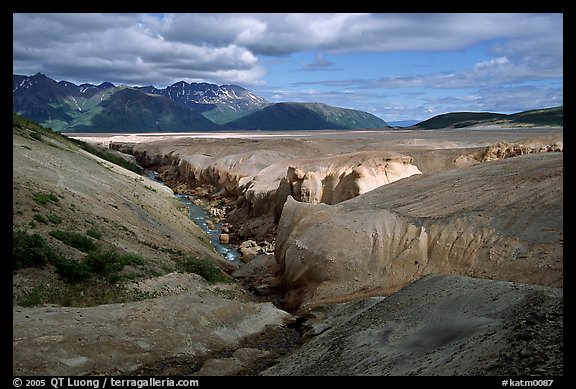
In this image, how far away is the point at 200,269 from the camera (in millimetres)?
18516

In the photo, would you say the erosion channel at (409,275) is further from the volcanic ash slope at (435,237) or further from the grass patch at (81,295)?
the grass patch at (81,295)

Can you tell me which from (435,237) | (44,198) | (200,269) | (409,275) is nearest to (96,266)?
(200,269)

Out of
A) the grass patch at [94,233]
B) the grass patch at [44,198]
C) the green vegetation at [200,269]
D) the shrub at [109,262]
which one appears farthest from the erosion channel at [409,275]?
the grass patch at [44,198]

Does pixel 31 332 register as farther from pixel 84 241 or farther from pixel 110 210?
pixel 110 210

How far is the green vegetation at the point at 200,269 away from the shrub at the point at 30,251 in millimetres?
4565

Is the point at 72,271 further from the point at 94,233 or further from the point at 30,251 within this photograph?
the point at 94,233

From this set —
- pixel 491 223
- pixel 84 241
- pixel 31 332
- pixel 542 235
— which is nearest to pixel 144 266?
pixel 84 241

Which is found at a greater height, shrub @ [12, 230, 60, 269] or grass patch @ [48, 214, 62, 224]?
grass patch @ [48, 214, 62, 224]

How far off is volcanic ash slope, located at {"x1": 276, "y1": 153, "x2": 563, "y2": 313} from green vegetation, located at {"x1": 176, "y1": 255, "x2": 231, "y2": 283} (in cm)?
244

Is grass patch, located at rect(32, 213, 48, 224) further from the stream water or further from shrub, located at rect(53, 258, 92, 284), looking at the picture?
the stream water

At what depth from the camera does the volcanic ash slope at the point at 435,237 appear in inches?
547

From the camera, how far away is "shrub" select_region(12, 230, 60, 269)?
13.7 m

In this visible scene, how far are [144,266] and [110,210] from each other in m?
6.12

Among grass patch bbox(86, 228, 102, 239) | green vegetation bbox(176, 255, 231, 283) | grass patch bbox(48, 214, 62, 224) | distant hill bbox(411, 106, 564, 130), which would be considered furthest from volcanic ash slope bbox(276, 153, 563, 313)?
distant hill bbox(411, 106, 564, 130)
